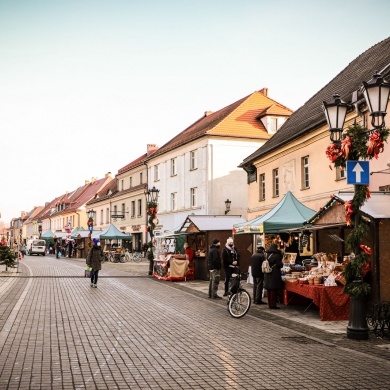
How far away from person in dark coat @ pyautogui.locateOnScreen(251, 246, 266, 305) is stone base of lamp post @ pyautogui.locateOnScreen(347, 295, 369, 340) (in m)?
5.26

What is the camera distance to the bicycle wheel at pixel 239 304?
41.2 feet

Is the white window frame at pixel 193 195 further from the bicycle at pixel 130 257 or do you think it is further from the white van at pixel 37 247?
the white van at pixel 37 247

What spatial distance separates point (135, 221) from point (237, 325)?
142ft

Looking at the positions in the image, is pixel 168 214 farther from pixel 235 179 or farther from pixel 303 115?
pixel 303 115

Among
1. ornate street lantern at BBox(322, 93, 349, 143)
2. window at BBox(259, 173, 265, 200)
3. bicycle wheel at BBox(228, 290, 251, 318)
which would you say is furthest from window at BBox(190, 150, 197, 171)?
ornate street lantern at BBox(322, 93, 349, 143)

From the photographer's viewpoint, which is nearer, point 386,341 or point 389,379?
point 389,379

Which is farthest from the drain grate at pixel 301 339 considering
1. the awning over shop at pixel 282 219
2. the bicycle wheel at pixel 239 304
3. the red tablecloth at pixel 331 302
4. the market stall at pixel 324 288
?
the awning over shop at pixel 282 219

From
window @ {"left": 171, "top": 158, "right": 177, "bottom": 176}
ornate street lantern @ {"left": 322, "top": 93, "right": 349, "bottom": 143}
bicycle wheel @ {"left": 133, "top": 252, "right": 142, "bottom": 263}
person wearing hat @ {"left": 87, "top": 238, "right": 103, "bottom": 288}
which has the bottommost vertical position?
bicycle wheel @ {"left": 133, "top": 252, "right": 142, "bottom": 263}

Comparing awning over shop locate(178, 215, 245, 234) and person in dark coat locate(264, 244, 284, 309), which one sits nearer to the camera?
person in dark coat locate(264, 244, 284, 309)

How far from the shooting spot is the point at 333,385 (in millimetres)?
6488

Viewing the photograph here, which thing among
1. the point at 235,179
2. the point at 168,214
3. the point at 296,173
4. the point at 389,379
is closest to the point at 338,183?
the point at 296,173

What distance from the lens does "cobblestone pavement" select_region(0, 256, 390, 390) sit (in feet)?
21.7

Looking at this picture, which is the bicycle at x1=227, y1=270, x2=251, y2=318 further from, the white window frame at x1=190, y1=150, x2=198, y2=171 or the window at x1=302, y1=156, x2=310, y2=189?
the white window frame at x1=190, y1=150, x2=198, y2=171

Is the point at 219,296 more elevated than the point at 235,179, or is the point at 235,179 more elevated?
the point at 235,179
